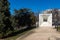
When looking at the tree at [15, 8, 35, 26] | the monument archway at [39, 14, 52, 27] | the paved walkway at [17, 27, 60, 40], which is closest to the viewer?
the paved walkway at [17, 27, 60, 40]

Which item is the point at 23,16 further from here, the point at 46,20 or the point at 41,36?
the point at 41,36

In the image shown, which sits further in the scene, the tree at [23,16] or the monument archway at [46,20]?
the monument archway at [46,20]

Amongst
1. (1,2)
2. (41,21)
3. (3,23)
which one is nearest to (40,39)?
(3,23)

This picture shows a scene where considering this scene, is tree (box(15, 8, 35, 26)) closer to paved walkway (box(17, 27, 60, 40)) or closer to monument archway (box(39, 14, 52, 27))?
monument archway (box(39, 14, 52, 27))

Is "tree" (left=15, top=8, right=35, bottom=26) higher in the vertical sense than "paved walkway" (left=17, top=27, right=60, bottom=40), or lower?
higher

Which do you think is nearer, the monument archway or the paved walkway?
the paved walkway

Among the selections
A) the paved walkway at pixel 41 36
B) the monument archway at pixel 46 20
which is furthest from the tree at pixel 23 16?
the paved walkway at pixel 41 36

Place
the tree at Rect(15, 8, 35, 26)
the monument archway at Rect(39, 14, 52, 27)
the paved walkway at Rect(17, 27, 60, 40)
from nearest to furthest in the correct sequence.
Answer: the paved walkway at Rect(17, 27, 60, 40)
the tree at Rect(15, 8, 35, 26)
the monument archway at Rect(39, 14, 52, 27)

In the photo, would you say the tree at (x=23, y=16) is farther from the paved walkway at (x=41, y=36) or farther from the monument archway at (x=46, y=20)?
the paved walkway at (x=41, y=36)

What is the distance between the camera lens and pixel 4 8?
1047 inches

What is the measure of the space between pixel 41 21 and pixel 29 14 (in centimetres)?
652

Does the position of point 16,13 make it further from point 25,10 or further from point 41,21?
point 41,21

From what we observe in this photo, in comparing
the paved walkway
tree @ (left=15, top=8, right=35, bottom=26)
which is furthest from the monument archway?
the paved walkway

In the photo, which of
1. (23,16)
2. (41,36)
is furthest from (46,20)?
(41,36)
